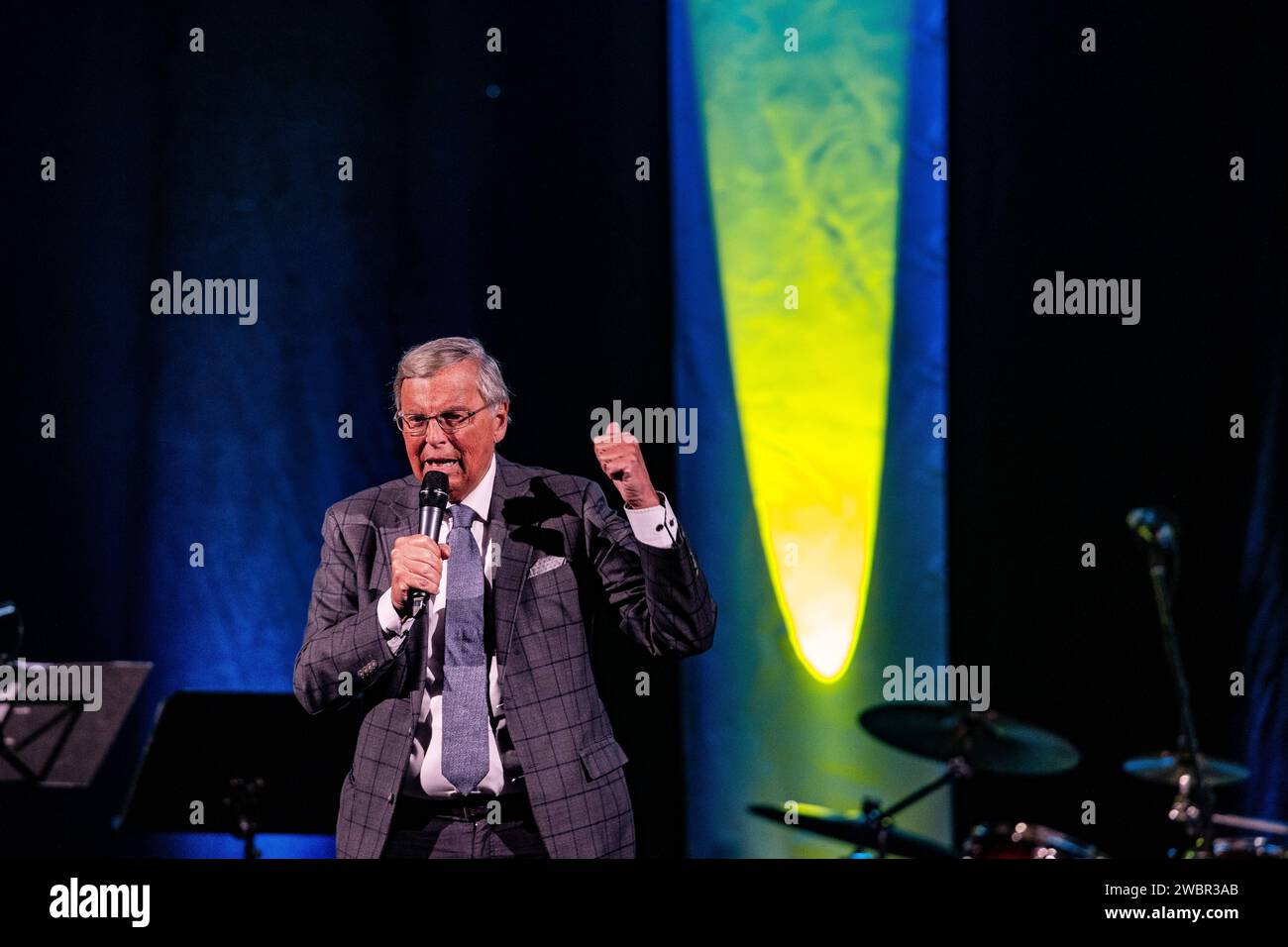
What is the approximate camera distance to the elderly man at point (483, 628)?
7.63ft

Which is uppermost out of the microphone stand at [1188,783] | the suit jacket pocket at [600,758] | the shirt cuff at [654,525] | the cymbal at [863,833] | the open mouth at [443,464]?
the open mouth at [443,464]

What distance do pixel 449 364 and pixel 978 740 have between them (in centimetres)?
178

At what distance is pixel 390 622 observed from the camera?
91.1 inches

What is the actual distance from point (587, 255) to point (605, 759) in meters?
1.88

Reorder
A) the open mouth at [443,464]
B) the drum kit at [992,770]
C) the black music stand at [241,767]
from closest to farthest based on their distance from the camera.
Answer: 1. the open mouth at [443,464]
2. the black music stand at [241,767]
3. the drum kit at [992,770]

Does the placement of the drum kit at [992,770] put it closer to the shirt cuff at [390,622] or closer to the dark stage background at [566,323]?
the dark stage background at [566,323]

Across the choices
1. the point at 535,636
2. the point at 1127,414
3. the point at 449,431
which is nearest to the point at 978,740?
the point at 1127,414

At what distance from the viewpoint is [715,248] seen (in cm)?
397

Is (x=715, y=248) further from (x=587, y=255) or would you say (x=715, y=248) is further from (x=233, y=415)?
(x=233, y=415)

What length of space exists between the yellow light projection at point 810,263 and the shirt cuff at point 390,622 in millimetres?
1819

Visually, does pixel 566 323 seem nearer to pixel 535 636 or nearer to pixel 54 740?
pixel 535 636

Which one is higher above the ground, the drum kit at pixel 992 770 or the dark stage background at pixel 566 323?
the dark stage background at pixel 566 323

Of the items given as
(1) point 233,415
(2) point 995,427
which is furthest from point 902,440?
(1) point 233,415

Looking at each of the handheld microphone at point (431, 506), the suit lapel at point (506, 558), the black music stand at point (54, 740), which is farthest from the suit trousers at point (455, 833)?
the black music stand at point (54, 740)
